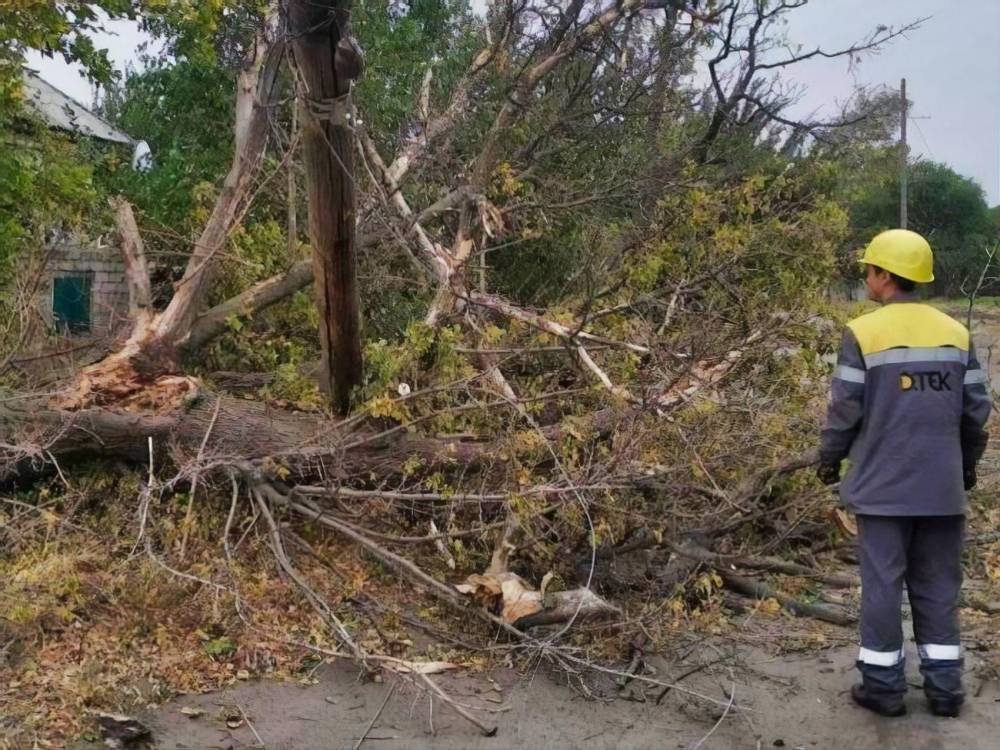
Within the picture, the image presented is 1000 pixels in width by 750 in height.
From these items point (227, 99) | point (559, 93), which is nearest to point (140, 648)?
point (559, 93)

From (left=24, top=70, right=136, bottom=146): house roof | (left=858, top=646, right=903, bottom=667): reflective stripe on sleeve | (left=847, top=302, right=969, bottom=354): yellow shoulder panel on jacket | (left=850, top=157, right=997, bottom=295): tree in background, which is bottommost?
(left=858, top=646, right=903, bottom=667): reflective stripe on sleeve

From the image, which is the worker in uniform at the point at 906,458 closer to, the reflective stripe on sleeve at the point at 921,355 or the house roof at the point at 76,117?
the reflective stripe on sleeve at the point at 921,355

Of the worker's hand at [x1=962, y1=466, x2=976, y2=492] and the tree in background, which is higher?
the tree in background

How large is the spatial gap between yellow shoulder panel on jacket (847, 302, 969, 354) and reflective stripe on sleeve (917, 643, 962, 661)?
93 centimetres

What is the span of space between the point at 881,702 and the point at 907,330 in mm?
1175

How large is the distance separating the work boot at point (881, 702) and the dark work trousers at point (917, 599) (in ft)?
0.06

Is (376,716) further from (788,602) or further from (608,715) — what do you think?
(788,602)

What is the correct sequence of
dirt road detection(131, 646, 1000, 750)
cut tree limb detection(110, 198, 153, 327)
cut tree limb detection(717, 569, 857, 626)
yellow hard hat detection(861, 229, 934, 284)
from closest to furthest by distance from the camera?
dirt road detection(131, 646, 1000, 750)
yellow hard hat detection(861, 229, 934, 284)
cut tree limb detection(717, 569, 857, 626)
cut tree limb detection(110, 198, 153, 327)

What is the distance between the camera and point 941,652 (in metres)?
2.97

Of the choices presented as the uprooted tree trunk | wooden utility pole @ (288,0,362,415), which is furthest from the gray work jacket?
the uprooted tree trunk

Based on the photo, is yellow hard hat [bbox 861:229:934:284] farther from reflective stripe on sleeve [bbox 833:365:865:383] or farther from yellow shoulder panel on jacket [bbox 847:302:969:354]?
reflective stripe on sleeve [bbox 833:365:865:383]

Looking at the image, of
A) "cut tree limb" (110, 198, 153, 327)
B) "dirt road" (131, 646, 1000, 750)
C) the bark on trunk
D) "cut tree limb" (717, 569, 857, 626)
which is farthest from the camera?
"cut tree limb" (110, 198, 153, 327)

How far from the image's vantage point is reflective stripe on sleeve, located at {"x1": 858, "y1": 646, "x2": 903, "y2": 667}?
9.77ft

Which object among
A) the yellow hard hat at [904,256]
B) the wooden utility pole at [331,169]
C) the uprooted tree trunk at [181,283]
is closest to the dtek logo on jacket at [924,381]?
the yellow hard hat at [904,256]
